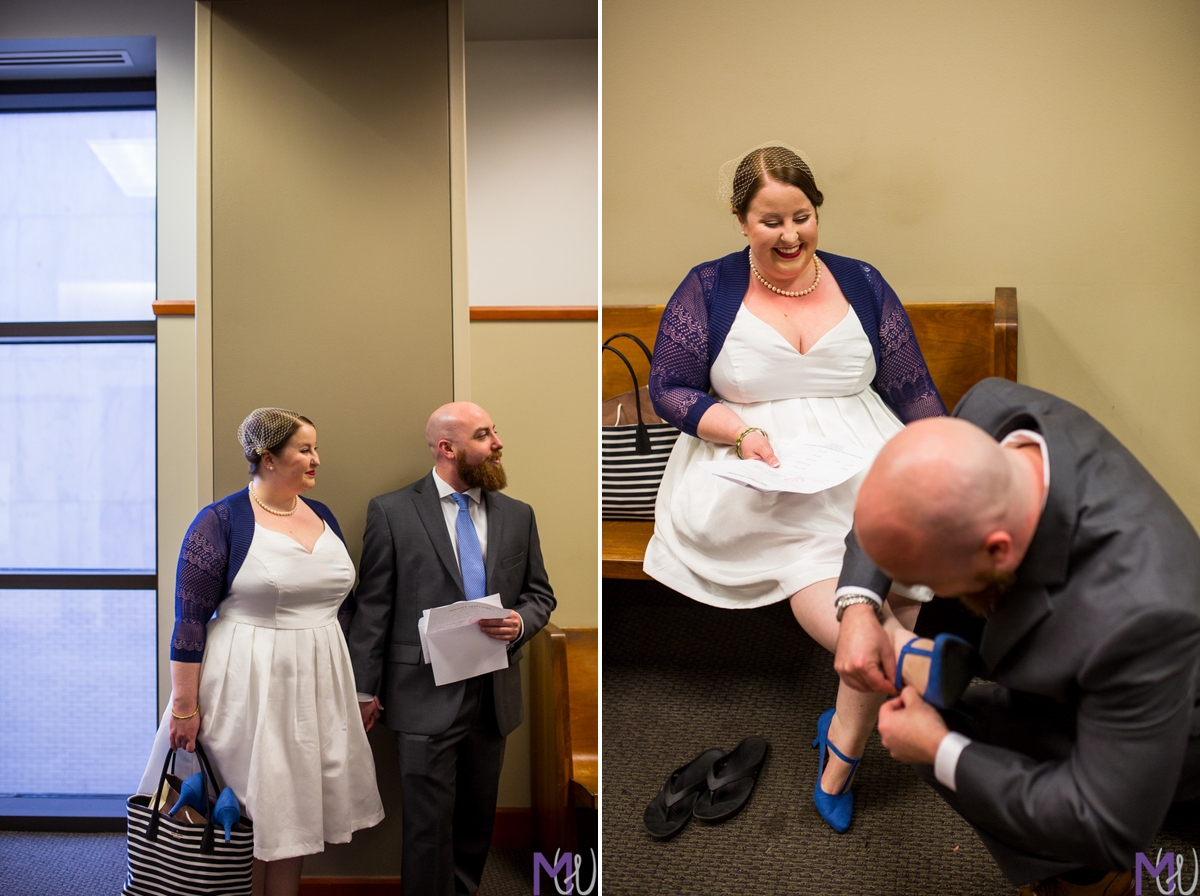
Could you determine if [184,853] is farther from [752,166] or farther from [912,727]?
[752,166]

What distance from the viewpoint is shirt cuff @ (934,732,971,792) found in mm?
704

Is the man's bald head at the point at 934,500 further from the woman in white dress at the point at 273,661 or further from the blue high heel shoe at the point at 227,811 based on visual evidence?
the blue high heel shoe at the point at 227,811

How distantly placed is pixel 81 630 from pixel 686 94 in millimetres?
1393

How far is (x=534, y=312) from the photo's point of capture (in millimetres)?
1164

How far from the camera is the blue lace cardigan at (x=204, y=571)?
1.15 meters

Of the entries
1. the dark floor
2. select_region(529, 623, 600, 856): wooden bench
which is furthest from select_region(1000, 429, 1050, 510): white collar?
the dark floor

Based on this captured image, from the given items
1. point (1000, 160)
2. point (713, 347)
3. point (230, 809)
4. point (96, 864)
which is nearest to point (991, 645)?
point (713, 347)

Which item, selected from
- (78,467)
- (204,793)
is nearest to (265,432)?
(78,467)

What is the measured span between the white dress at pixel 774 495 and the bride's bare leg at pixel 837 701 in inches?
0.6

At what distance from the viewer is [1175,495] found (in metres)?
0.85

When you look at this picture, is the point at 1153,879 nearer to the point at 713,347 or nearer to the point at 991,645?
the point at 991,645

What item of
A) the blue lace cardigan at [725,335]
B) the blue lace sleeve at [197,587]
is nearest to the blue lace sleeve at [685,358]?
the blue lace cardigan at [725,335]

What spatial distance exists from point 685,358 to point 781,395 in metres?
0.14

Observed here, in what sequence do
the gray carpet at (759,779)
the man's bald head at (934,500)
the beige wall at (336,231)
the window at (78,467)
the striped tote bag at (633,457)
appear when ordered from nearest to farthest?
the man's bald head at (934,500) → the gray carpet at (759,779) → the striped tote bag at (633,457) → the beige wall at (336,231) → the window at (78,467)
